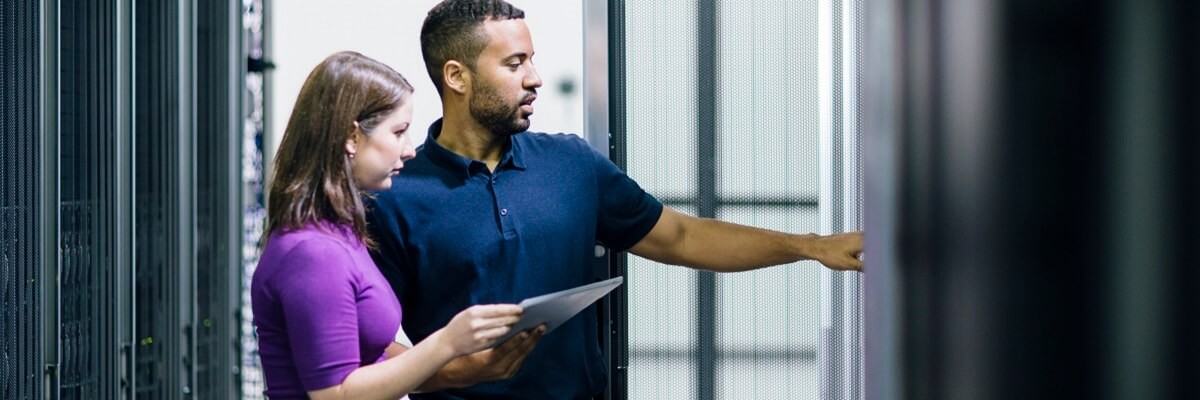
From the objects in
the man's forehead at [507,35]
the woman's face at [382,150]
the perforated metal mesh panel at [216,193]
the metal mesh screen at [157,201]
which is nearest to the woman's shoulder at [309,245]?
the woman's face at [382,150]

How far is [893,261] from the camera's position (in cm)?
21

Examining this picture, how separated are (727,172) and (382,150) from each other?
0.59 meters

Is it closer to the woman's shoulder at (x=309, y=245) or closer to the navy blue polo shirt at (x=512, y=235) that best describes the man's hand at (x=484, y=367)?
the navy blue polo shirt at (x=512, y=235)

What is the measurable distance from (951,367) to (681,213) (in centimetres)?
192

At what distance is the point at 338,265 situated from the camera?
1764 millimetres

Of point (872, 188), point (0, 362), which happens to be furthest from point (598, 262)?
point (872, 188)

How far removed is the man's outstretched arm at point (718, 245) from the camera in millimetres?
2033

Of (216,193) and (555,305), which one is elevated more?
(216,193)

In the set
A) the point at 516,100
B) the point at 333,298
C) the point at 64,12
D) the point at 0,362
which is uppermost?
the point at 64,12

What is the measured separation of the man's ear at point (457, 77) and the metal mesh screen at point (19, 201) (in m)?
0.97

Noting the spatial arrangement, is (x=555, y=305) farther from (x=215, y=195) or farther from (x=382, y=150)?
(x=215, y=195)

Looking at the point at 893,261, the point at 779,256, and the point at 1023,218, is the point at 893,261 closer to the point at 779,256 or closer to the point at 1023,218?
the point at 1023,218

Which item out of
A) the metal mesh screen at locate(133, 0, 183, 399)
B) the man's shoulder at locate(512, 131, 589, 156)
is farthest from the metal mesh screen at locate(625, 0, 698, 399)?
the metal mesh screen at locate(133, 0, 183, 399)

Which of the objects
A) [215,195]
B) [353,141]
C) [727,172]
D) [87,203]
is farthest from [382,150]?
[215,195]
